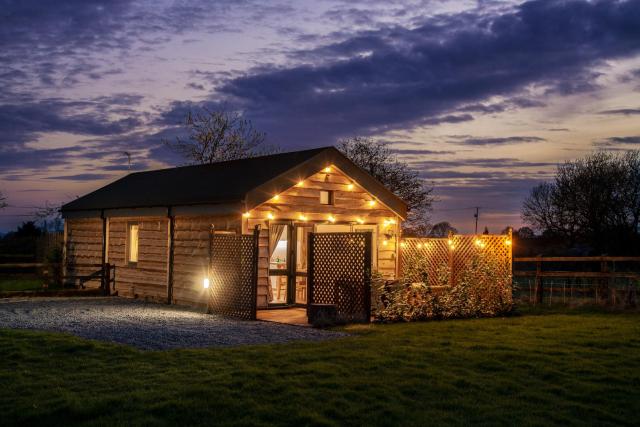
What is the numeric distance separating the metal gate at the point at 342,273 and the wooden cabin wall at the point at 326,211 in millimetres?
1519

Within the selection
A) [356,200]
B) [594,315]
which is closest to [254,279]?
[356,200]

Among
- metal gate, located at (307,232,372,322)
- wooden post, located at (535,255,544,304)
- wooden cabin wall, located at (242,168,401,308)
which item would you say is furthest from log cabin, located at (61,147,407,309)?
wooden post, located at (535,255,544,304)

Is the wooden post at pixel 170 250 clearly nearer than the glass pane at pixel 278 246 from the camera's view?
Yes

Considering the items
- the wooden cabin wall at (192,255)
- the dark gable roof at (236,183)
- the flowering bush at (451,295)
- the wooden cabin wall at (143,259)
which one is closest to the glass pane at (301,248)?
the dark gable roof at (236,183)

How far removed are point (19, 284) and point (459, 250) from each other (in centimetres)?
1561

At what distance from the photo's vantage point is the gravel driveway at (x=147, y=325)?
1073 centimetres

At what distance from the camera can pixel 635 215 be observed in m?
35.3

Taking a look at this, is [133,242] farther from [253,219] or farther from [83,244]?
[253,219]

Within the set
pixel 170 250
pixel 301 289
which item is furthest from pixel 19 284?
pixel 301 289

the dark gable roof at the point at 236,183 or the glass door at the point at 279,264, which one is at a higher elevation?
the dark gable roof at the point at 236,183

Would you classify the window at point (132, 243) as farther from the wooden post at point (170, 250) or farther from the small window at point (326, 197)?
the small window at point (326, 197)

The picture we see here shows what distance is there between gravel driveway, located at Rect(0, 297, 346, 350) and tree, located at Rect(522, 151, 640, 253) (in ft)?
83.8

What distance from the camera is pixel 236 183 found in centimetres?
1639

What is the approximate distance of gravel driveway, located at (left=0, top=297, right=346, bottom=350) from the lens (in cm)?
1073
